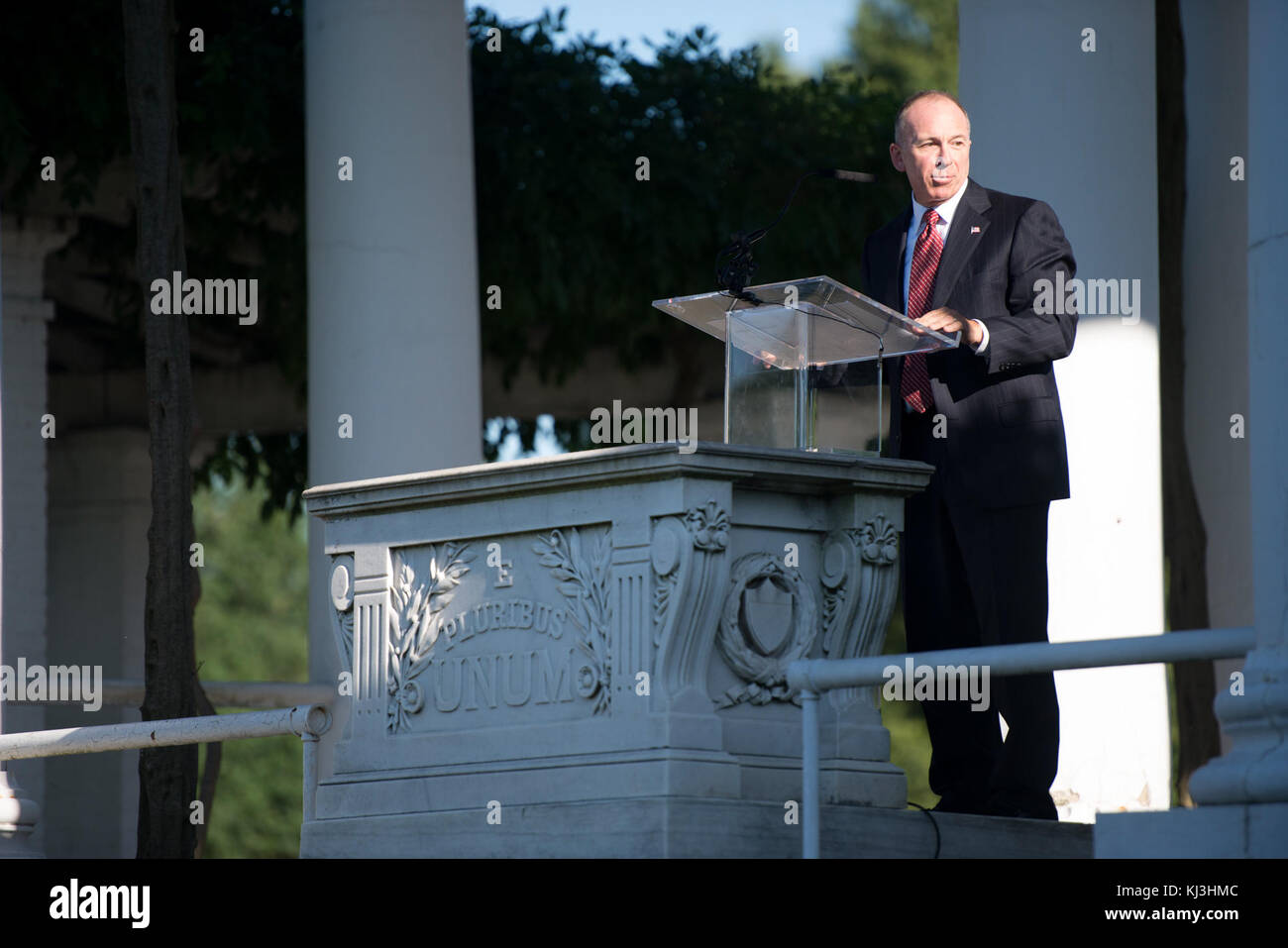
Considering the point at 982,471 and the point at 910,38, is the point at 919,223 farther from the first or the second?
the point at 910,38

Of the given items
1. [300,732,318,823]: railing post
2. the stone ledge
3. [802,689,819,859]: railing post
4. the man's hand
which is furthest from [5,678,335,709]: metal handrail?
[802,689,819,859]: railing post

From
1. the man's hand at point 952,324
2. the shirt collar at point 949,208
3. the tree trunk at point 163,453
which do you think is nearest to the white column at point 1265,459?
the man's hand at point 952,324

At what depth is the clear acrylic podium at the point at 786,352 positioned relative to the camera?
22.8ft

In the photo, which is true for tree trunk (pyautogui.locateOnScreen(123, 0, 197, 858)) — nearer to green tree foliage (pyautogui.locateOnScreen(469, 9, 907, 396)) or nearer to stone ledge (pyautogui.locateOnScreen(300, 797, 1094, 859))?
stone ledge (pyautogui.locateOnScreen(300, 797, 1094, 859))

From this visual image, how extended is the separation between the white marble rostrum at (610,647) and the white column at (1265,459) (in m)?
1.46

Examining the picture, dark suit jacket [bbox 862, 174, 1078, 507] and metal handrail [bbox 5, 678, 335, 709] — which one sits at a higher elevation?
dark suit jacket [bbox 862, 174, 1078, 507]

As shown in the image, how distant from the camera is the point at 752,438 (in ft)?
23.4

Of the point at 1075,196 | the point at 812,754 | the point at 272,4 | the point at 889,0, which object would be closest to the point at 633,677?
the point at 812,754

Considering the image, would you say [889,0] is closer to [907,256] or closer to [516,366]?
[516,366]

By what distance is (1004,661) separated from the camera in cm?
569

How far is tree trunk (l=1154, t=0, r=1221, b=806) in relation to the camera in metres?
14.3

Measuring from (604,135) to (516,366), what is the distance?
2656 millimetres

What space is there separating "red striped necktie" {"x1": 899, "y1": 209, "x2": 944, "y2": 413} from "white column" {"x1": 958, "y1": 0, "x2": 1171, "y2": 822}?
277 centimetres

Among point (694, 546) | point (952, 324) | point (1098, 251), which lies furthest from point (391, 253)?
point (694, 546)
